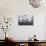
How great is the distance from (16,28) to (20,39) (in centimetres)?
22

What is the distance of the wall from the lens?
2.40m

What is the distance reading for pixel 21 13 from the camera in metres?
2.43

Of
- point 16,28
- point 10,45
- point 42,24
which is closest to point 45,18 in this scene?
point 42,24

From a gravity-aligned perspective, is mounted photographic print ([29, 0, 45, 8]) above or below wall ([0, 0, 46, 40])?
above

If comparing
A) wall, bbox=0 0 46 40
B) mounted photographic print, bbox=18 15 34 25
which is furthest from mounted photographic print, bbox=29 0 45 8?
mounted photographic print, bbox=18 15 34 25

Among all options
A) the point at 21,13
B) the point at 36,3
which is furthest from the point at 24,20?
the point at 36,3

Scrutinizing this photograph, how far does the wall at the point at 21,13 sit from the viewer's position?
2.40 metres

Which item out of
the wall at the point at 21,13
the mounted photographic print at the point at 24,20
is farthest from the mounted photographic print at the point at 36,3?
the mounted photographic print at the point at 24,20

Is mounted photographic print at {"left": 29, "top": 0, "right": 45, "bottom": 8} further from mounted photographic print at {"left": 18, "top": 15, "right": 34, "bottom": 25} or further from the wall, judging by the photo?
mounted photographic print at {"left": 18, "top": 15, "right": 34, "bottom": 25}

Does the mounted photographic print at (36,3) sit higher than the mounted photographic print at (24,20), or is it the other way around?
the mounted photographic print at (36,3)

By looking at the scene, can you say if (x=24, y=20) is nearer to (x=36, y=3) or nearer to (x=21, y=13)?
(x=21, y=13)

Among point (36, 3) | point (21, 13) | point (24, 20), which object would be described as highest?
point (36, 3)

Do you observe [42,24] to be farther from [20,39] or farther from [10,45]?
[10,45]

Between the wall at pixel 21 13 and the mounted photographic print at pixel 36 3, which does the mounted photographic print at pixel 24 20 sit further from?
the mounted photographic print at pixel 36 3
